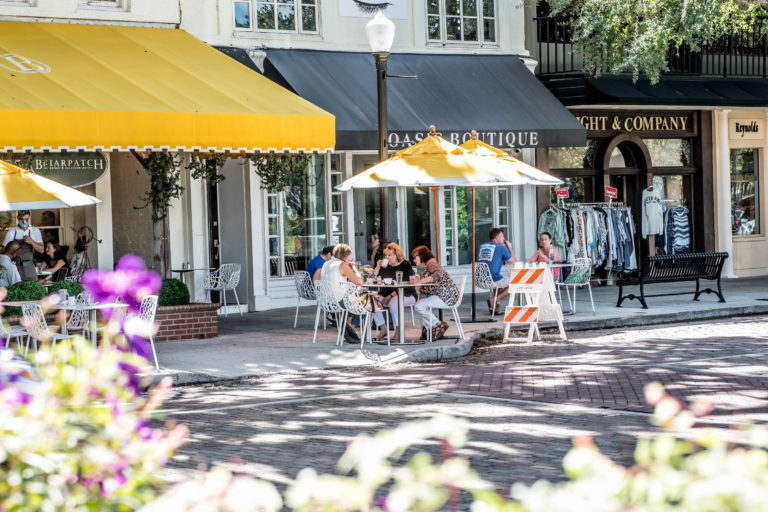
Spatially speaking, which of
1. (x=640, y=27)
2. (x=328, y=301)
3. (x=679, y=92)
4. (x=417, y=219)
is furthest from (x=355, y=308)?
(x=679, y=92)

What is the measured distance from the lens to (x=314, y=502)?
2.79 metres

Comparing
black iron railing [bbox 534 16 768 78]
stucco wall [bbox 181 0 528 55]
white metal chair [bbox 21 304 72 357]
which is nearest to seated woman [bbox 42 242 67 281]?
stucco wall [bbox 181 0 528 55]

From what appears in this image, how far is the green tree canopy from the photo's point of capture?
19656mm

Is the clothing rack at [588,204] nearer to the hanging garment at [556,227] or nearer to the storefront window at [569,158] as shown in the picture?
the hanging garment at [556,227]

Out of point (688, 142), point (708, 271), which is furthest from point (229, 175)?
point (688, 142)

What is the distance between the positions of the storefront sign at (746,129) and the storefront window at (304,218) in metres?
9.76

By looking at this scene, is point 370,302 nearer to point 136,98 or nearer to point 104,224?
point 136,98

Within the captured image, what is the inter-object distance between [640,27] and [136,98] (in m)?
9.34

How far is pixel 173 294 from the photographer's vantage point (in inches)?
622

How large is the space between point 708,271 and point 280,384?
973cm

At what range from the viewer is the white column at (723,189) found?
25.3 meters

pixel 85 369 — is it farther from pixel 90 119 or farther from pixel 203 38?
pixel 203 38

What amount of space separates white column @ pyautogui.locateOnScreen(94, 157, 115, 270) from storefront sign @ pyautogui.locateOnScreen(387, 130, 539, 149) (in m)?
4.59

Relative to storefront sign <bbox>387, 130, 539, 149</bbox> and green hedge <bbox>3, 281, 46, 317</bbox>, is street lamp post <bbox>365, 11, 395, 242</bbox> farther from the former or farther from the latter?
green hedge <bbox>3, 281, 46, 317</bbox>
